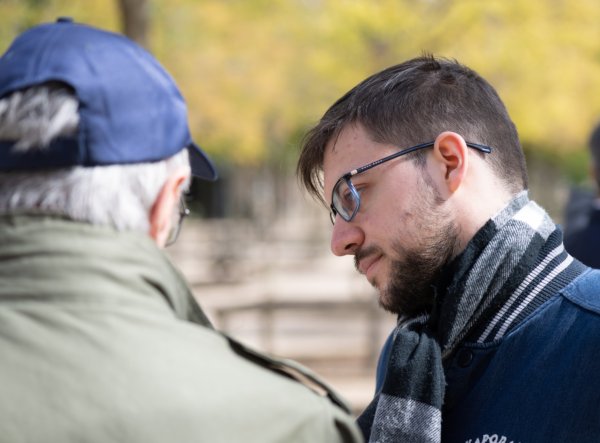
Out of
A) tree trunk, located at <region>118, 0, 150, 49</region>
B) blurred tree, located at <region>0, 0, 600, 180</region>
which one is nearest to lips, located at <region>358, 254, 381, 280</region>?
tree trunk, located at <region>118, 0, 150, 49</region>

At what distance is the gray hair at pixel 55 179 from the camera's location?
140 centimetres

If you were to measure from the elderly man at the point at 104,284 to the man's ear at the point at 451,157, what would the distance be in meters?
0.57

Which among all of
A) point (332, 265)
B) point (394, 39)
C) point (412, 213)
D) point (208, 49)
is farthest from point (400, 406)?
point (332, 265)

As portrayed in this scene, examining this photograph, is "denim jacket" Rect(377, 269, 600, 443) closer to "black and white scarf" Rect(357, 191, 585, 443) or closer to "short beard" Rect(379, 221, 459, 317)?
"black and white scarf" Rect(357, 191, 585, 443)

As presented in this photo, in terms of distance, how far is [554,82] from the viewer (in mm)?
14961

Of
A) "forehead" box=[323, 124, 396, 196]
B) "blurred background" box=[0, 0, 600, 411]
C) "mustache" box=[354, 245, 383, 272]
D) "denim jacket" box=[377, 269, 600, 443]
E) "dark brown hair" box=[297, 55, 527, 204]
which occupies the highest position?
"dark brown hair" box=[297, 55, 527, 204]

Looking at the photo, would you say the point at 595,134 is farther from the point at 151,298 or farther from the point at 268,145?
the point at 268,145

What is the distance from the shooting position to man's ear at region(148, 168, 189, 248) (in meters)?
1.50

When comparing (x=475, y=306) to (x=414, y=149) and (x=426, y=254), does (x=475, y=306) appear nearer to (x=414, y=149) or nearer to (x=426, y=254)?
(x=426, y=254)

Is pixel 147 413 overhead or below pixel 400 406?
overhead

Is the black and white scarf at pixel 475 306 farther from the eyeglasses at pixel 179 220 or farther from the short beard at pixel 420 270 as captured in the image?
the eyeglasses at pixel 179 220

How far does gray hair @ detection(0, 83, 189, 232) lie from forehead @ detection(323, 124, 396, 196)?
23.8 inches

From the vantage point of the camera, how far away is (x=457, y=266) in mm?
1789

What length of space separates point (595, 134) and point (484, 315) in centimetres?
280
